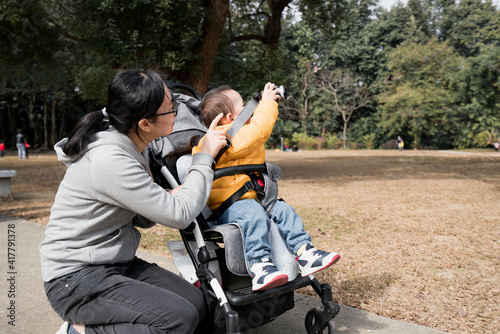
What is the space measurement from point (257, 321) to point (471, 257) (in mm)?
3170

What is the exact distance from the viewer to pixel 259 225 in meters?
2.32

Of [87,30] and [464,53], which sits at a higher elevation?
[464,53]

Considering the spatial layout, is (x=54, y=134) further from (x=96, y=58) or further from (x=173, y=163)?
(x=173, y=163)

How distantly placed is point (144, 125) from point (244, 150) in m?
0.72

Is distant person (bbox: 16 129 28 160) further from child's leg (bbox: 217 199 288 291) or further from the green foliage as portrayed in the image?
the green foliage

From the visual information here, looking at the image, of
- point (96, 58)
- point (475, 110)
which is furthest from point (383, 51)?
point (96, 58)

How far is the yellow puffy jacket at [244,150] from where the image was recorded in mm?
2484

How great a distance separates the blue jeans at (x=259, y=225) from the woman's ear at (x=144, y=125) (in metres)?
0.73

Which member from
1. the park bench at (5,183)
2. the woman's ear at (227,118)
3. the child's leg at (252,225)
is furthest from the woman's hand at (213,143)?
the park bench at (5,183)

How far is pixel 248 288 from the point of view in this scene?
7.48 feet

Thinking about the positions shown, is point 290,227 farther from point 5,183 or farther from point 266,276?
point 5,183

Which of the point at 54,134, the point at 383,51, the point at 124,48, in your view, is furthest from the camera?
the point at 383,51

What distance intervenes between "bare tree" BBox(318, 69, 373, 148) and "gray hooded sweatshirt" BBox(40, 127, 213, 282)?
3540cm

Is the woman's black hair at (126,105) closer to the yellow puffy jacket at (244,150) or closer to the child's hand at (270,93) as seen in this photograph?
the yellow puffy jacket at (244,150)
